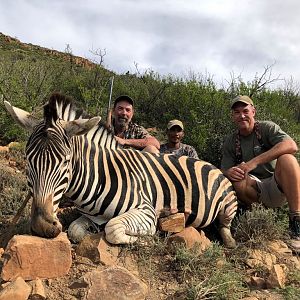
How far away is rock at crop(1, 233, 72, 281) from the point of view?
2.70 m

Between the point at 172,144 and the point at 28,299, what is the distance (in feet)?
13.3

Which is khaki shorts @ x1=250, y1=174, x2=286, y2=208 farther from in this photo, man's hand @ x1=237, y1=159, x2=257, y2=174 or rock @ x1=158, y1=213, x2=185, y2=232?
rock @ x1=158, y1=213, x2=185, y2=232

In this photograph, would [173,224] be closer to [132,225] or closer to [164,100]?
[132,225]

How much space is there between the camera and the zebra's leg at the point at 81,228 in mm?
3574

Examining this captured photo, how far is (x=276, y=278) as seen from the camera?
309cm

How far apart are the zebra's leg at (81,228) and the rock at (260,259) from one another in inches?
54.5

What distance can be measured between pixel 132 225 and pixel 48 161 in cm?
93

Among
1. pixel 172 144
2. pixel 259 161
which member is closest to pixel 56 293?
pixel 259 161

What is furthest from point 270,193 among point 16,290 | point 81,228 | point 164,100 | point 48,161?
point 164,100

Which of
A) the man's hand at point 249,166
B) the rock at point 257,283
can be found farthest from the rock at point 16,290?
the man's hand at point 249,166

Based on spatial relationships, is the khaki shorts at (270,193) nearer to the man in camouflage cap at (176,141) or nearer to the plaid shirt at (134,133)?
the man in camouflage cap at (176,141)

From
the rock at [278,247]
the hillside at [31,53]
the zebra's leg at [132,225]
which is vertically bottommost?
the rock at [278,247]

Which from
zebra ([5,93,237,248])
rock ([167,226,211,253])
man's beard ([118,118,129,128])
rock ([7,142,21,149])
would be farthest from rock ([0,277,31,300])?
rock ([7,142,21,149])

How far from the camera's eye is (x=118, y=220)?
3.30 meters
